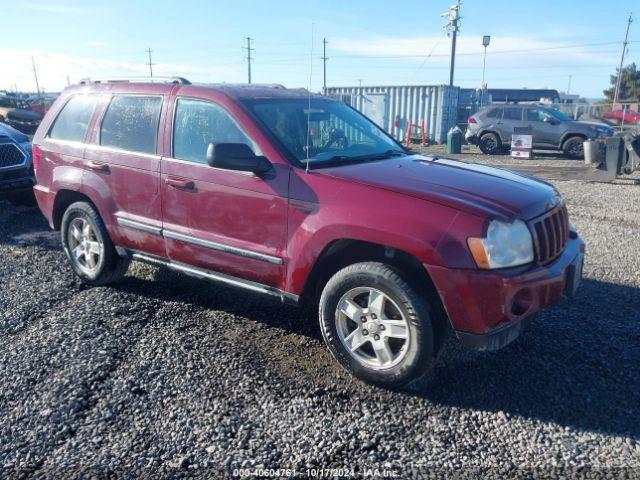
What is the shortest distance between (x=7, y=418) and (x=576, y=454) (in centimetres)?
312

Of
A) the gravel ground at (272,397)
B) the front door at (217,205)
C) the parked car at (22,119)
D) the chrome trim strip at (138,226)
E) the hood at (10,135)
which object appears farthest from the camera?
the parked car at (22,119)

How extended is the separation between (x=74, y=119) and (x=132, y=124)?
0.89 metres

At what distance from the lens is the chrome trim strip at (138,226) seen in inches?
172

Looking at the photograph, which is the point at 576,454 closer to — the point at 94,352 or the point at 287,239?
the point at 287,239

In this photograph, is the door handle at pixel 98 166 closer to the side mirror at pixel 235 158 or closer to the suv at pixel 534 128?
the side mirror at pixel 235 158

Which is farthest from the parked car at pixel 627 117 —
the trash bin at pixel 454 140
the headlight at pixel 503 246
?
the headlight at pixel 503 246

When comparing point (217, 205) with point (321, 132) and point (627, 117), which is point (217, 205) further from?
point (627, 117)

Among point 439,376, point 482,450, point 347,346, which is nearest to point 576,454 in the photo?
point 482,450

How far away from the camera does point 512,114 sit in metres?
18.3

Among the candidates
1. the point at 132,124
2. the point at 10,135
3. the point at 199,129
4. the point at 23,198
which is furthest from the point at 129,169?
the point at 23,198

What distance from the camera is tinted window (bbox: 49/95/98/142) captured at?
4977mm

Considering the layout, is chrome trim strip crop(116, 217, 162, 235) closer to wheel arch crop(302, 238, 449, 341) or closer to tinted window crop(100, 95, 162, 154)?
tinted window crop(100, 95, 162, 154)

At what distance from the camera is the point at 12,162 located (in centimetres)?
800

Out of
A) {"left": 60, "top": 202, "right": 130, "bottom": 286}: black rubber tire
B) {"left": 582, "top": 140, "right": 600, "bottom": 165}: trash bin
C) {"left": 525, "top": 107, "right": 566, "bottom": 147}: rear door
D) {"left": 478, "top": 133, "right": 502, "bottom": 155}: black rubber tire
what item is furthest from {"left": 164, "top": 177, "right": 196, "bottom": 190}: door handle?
{"left": 478, "top": 133, "right": 502, "bottom": 155}: black rubber tire
